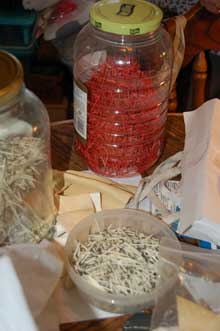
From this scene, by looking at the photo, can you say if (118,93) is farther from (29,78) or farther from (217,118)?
(29,78)

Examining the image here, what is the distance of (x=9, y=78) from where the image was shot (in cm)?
58

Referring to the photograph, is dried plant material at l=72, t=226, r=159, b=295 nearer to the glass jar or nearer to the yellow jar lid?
the glass jar

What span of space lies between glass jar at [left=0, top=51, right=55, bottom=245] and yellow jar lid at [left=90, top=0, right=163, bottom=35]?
0.43 feet

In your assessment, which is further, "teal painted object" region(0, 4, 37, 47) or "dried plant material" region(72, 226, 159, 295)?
"teal painted object" region(0, 4, 37, 47)

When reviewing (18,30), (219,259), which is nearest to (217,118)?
(219,259)

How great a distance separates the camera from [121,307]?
0.60 meters

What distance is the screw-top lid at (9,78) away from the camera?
561 mm

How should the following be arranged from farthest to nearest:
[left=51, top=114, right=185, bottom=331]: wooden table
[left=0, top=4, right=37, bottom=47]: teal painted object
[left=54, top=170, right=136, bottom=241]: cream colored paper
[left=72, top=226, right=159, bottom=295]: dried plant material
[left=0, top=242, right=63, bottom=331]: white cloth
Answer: [left=0, top=4, right=37, bottom=47]: teal painted object, [left=51, top=114, right=185, bottom=331]: wooden table, [left=54, top=170, right=136, bottom=241]: cream colored paper, [left=72, top=226, right=159, bottom=295]: dried plant material, [left=0, top=242, right=63, bottom=331]: white cloth

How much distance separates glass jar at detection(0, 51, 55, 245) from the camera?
59 cm

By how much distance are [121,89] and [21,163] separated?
185 millimetres

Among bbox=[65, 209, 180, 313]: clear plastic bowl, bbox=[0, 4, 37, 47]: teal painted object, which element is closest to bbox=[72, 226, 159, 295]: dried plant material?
bbox=[65, 209, 180, 313]: clear plastic bowl

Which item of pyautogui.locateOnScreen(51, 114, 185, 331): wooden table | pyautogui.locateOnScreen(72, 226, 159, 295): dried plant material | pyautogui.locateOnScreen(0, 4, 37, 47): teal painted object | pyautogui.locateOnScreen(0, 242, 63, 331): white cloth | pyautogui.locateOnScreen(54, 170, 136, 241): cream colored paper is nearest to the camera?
pyautogui.locateOnScreen(0, 242, 63, 331): white cloth

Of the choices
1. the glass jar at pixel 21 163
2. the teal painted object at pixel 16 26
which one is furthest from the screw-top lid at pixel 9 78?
the teal painted object at pixel 16 26

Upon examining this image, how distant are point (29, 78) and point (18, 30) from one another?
0.13 meters
